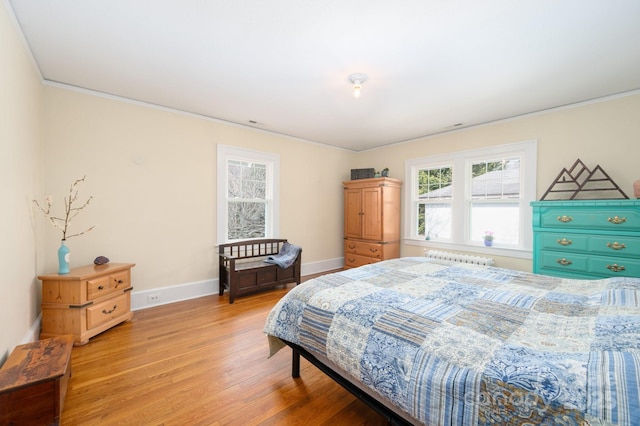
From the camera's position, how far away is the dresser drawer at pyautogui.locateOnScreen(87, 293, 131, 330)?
2.49m

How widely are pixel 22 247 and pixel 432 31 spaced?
11.9 feet

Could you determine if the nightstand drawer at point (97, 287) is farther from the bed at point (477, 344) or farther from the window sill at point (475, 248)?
the window sill at point (475, 248)

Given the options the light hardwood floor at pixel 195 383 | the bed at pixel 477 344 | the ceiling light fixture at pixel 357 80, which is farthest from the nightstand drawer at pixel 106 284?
the ceiling light fixture at pixel 357 80

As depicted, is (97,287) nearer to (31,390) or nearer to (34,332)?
(34,332)

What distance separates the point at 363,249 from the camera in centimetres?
504

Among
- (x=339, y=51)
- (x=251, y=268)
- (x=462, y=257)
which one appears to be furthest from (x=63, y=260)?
(x=462, y=257)

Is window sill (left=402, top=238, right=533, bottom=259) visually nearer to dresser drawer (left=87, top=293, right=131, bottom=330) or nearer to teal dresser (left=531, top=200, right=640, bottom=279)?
teal dresser (left=531, top=200, right=640, bottom=279)

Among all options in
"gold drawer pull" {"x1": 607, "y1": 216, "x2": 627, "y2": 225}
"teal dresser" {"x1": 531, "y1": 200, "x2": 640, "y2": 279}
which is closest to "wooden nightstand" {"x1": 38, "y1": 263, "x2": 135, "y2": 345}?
"teal dresser" {"x1": 531, "y1": 200, "x2": 640, "y2": 279}

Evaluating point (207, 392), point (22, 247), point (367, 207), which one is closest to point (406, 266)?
point (207, 392)

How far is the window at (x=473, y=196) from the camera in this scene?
3.74 m

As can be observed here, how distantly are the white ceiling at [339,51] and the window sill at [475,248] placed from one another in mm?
1942

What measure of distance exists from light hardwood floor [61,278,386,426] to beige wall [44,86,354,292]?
0.97 m

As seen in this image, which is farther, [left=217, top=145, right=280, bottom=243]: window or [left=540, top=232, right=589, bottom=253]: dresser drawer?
[left=217, top=145, right=280, bottom=243]: window

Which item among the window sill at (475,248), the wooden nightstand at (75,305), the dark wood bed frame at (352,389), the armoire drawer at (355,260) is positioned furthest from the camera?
the armoire drawer at (355,260)
